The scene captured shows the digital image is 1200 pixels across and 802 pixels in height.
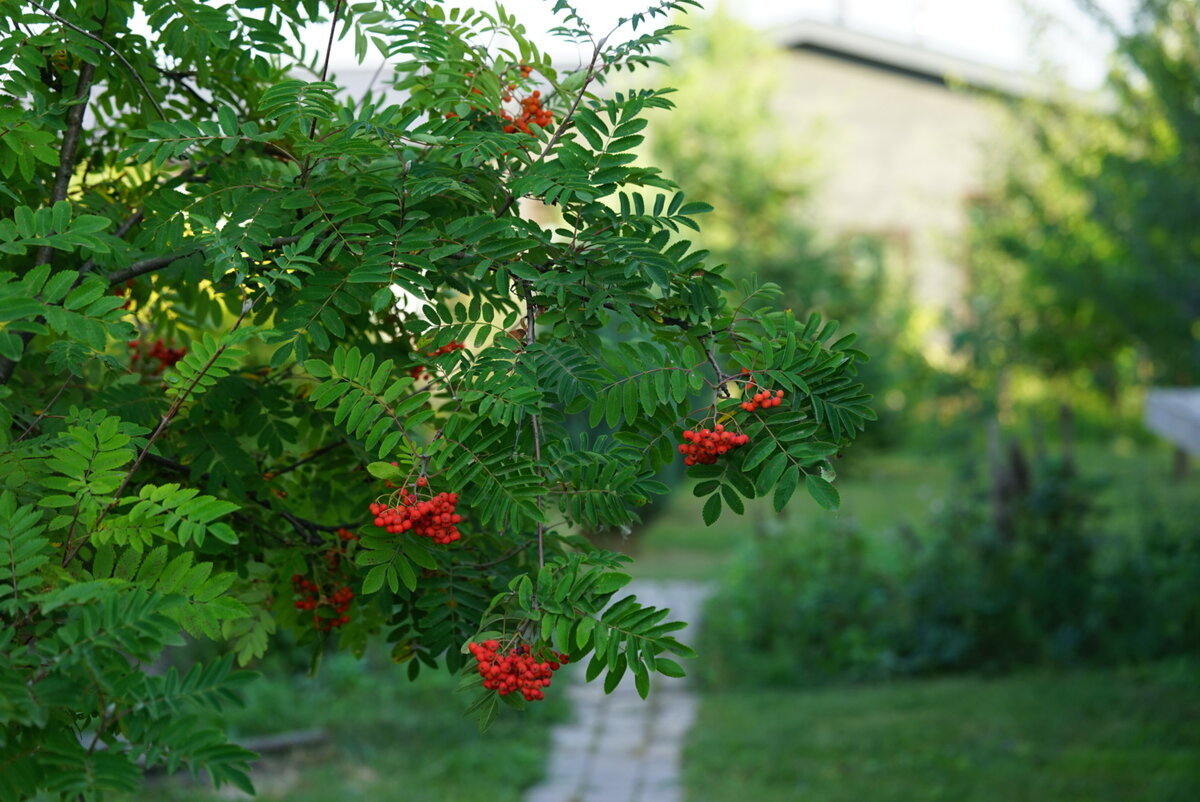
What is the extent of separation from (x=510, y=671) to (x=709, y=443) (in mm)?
457

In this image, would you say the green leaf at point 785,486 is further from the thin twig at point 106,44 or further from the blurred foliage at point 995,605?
the blurred foliage at point 995,605

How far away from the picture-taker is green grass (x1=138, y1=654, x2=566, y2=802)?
5.42m

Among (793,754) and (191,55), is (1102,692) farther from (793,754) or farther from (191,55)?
(191,55)

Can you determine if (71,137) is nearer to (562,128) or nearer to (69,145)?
(69,145)

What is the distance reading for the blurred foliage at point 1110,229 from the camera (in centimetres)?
709

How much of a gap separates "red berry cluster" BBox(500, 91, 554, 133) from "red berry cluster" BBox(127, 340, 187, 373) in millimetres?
1010

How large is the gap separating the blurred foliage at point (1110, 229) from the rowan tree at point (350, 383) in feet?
19.2

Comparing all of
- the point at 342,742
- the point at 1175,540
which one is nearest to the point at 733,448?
the point at 342,742

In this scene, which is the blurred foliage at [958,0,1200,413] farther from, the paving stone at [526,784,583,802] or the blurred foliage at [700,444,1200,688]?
the paving stone at [526,784,583,802]

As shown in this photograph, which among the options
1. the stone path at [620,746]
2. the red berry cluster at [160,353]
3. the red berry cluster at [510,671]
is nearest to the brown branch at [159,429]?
the red berry cluster at [510,671]

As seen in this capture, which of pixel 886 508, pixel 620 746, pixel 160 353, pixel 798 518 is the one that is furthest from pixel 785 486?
pixel 886 508

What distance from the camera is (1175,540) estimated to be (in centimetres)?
712

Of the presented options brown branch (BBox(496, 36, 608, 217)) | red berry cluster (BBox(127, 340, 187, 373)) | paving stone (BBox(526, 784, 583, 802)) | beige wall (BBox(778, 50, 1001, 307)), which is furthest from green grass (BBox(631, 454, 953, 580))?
brown branch (BBox(496, 36, 608, 217))

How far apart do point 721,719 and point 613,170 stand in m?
4.98
